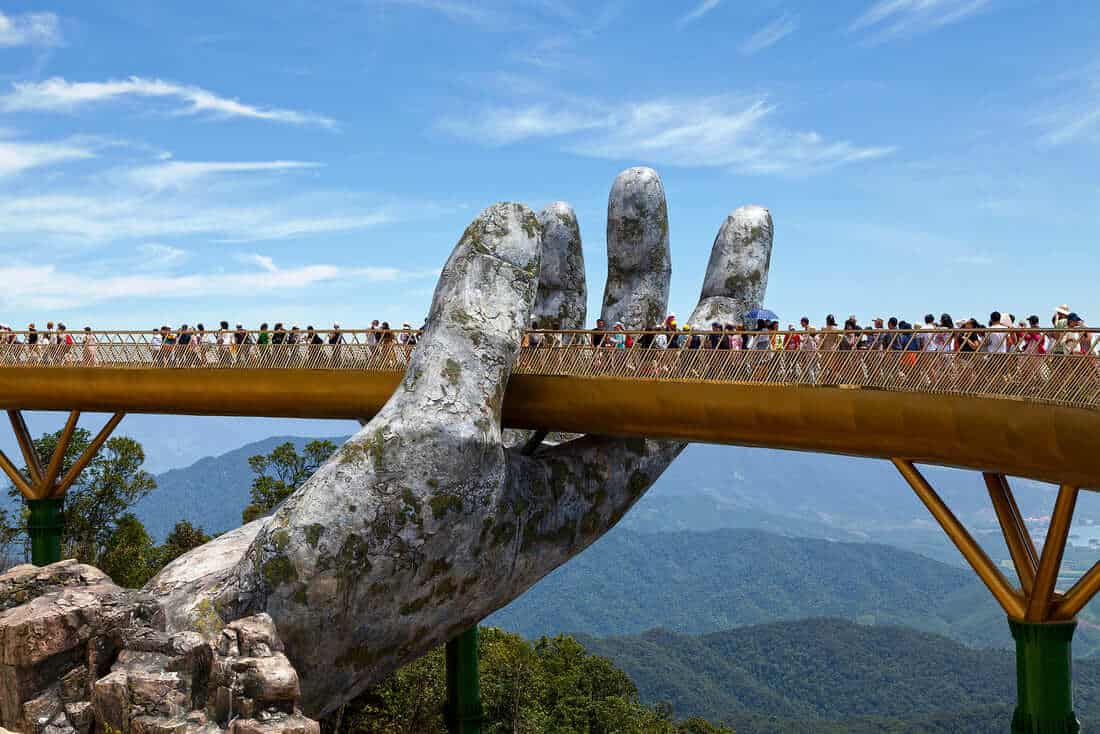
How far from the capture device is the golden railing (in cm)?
1579

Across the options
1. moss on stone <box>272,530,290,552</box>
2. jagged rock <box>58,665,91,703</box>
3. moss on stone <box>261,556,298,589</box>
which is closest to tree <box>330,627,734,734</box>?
moss on stone <box>261,556,298,589</box>

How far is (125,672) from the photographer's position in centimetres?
1656

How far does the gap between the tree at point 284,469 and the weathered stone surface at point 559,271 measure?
18081mm

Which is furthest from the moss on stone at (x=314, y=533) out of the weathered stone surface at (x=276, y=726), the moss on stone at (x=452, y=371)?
the weathered stone surface at (x=276, y=726)

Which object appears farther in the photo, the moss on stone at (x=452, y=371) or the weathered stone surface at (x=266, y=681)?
the moss on stone at (x=452, y=371)

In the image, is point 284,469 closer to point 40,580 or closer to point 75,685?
point 40,580

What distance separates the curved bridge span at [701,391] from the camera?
1596 cm

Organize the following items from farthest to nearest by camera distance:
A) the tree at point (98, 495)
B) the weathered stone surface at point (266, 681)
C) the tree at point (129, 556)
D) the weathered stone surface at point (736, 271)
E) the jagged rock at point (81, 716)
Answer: the tree at point (98, 495) → the tree at point (129, 556) → the weathered stone surface at point (736, 271) → the jagged rock at point (81, 716) → the weathered stone surface at point (266, 681)

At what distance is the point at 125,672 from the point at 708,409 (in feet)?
34.9

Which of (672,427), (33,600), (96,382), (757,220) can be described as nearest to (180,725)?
(33,600)

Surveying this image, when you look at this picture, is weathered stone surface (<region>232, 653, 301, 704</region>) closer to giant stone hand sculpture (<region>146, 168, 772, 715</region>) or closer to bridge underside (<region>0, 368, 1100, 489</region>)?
giant stone hand sculpture (<region>146, 168, 772, 715</region>)

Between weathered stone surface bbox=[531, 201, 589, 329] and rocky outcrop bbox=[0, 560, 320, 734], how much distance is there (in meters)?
13.9

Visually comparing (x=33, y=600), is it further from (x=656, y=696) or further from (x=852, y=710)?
(x=852, y=710)

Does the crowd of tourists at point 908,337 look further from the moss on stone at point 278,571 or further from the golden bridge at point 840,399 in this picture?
the moss on stone at point 278,571
